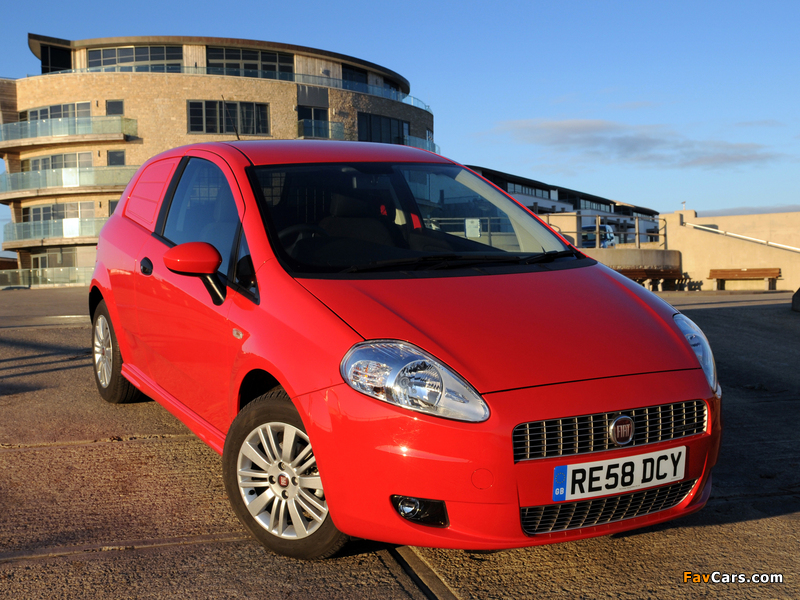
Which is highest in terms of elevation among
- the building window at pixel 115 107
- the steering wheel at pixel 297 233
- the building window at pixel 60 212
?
the building window at pixel 115 107

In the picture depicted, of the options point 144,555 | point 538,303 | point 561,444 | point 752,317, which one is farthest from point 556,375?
point 752,317

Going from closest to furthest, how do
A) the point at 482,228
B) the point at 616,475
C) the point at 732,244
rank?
the point at 616,475
the point at 482,228
the point at 732,244

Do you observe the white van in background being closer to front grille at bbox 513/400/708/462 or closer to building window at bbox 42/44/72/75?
front grille at bbox 513/400/708/462

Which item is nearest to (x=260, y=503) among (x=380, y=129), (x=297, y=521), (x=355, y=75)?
(x=297, y=521)

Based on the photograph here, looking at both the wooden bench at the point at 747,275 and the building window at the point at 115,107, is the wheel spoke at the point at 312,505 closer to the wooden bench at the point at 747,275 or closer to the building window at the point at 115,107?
the wooden bench at the point at 747,275

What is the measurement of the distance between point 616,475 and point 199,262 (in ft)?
6.23

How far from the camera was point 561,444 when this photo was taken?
251 cm

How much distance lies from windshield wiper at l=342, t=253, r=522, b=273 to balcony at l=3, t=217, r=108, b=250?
40.6m

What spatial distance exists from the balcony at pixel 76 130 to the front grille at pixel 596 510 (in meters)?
42.8

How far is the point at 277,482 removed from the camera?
293cm

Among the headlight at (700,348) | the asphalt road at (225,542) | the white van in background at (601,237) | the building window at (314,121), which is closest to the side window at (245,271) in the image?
the asphalt road at (225,542)

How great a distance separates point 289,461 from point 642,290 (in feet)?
5.85

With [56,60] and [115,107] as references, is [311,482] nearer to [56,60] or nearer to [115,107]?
[115,107]

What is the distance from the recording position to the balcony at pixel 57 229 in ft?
136
